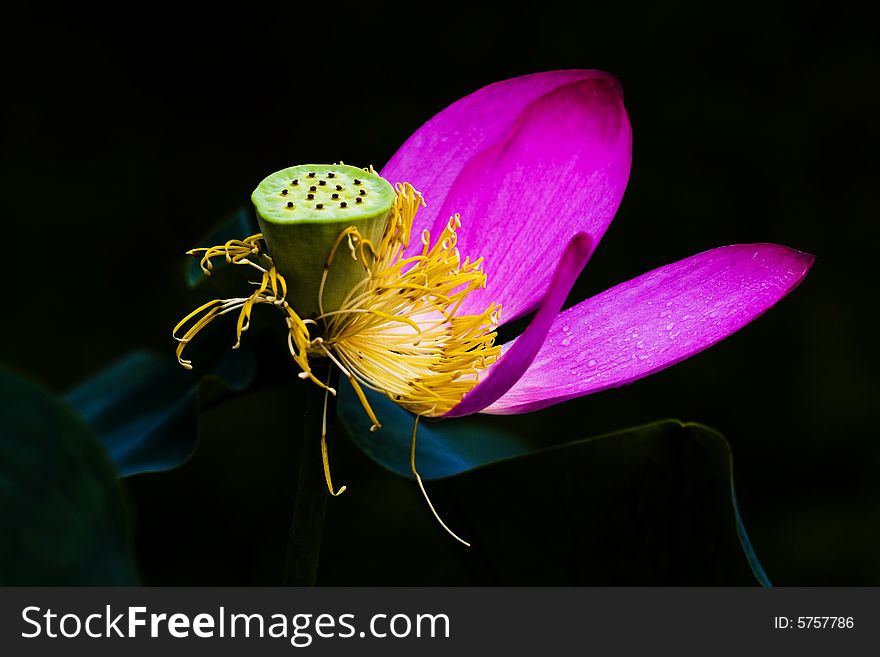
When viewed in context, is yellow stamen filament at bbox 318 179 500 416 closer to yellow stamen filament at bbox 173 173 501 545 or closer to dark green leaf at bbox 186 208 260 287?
yellow stamen filament at bbox 173 173 501 545

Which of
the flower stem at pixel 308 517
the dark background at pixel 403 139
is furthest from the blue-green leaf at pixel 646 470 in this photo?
the dark background at pixel 403 139

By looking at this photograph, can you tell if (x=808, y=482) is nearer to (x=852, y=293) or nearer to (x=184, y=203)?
(x=852, y=293)

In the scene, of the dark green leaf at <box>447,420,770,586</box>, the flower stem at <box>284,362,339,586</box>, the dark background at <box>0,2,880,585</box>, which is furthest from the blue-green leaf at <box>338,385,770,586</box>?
the dark background at <box>0,2,880,585</box>

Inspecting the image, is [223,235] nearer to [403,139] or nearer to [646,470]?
[646,470]

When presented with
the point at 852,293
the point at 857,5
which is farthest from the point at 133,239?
the point at 857,5

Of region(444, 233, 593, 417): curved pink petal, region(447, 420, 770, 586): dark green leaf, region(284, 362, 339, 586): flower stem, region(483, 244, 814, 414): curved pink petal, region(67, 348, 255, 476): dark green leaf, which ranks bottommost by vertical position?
region(67, 348, 255, 476): dark green leaf

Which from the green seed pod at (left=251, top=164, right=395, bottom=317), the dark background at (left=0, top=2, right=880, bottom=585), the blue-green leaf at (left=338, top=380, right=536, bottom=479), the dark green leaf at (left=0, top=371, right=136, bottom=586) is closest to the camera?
the dark green leaf at (left=0, top=371, right=136, bottom=586)

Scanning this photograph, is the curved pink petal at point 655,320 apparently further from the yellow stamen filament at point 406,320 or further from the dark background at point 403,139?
the dark background at point 403,139
